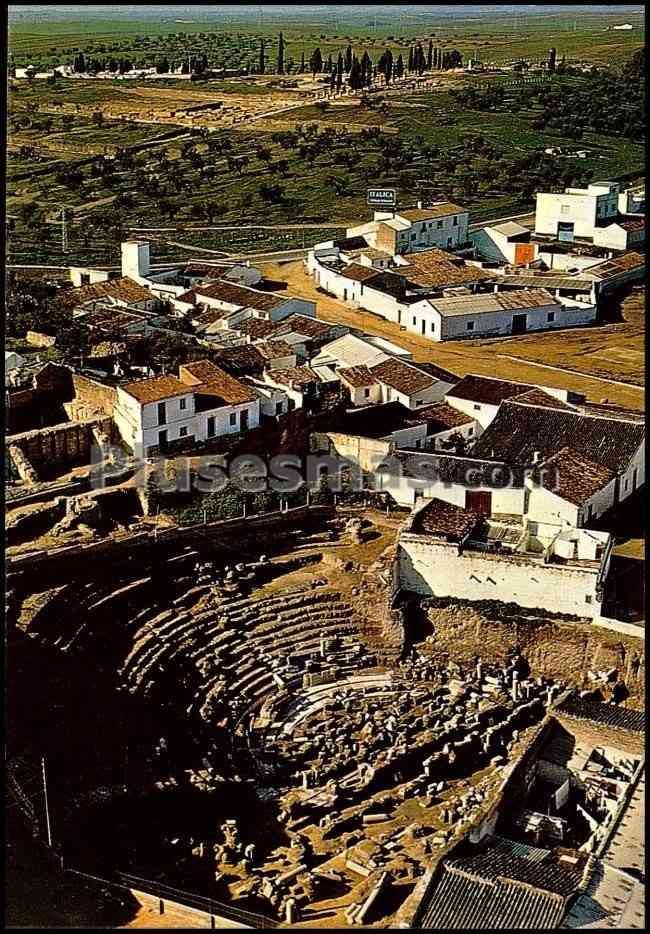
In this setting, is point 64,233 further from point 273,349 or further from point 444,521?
point 444,521

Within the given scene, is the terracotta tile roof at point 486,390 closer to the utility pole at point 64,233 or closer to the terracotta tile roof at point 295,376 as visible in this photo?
the terracotta tile roof at point 295,376

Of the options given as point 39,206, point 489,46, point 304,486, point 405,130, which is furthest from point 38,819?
point 489,46

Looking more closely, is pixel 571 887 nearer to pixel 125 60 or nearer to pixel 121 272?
pixel 121 272

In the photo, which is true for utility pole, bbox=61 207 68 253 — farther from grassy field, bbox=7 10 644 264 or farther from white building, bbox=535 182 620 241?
white building, bbox=535 182 620 241

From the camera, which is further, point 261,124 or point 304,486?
point 261,124

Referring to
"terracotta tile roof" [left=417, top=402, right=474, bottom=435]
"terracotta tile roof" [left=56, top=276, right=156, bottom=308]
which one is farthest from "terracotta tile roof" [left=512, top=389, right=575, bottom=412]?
"terracotta tile roof" [left=56, top=276, right=156, bottom=308]

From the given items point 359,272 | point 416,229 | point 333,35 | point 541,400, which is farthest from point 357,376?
point 333,35
